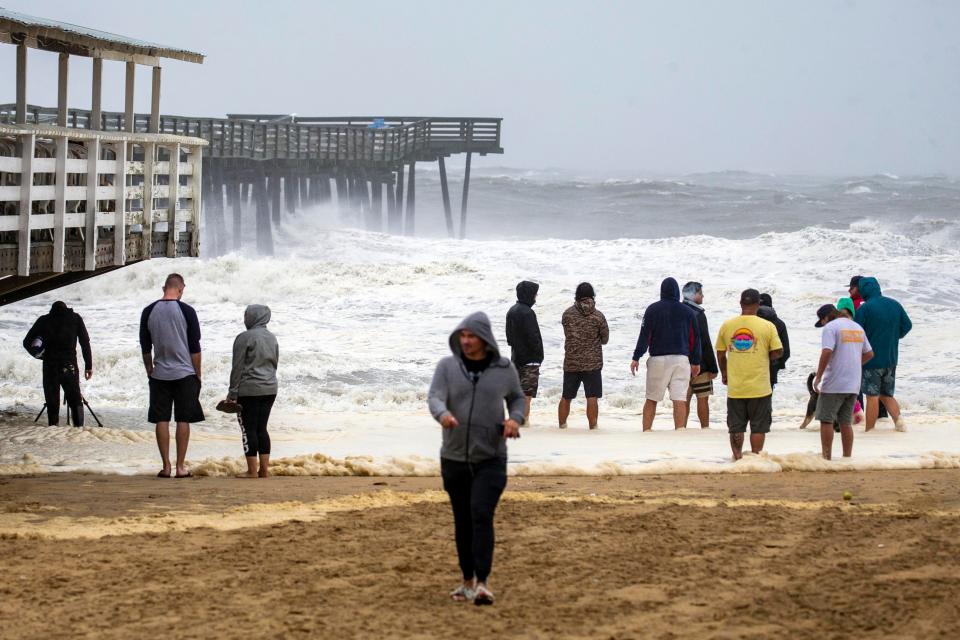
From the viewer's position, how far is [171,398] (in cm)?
980

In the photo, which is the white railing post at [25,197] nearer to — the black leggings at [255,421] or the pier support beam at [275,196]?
the black leggings at [255,421]

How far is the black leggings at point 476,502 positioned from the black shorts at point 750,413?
15.5 ft

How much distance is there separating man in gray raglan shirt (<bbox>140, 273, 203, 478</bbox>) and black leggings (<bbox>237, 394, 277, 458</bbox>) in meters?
0.32

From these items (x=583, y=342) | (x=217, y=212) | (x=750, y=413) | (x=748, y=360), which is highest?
(x=217, y=212)

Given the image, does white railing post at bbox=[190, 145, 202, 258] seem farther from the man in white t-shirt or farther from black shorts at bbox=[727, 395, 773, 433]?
the man in white t-shirt

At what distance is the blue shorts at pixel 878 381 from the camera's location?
1231 cm

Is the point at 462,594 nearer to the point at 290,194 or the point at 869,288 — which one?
the point at 869,288

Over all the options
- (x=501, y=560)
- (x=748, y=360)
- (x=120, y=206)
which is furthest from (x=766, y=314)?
(x=120, y=206)

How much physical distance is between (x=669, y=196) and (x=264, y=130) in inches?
1745

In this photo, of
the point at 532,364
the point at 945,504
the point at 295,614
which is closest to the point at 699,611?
the point at 295,614

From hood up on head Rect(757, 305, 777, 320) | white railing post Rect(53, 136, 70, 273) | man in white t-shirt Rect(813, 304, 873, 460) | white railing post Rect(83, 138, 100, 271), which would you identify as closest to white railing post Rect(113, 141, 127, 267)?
white railing post Rect(83, 138, 100, 271)

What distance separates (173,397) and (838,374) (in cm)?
492

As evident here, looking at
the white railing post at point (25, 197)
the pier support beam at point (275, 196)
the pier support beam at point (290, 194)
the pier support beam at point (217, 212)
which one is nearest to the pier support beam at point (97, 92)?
the white railing post at point (25, 197)

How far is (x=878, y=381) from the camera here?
486 inches
